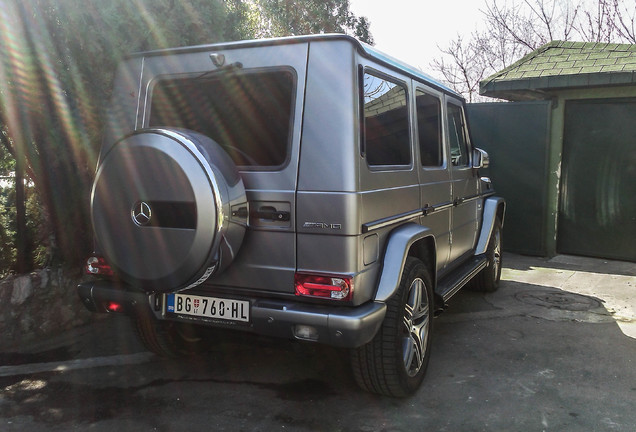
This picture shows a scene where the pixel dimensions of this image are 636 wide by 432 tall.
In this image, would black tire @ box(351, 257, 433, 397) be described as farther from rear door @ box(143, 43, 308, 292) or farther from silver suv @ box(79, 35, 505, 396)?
rear door @ box(143, 43, 308, 292)

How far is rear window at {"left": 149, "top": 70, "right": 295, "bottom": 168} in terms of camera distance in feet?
9.57

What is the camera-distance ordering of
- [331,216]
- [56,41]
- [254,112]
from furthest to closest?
[56,41]
[254,112]
[331,216]

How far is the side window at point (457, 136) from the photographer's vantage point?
4.50 metres

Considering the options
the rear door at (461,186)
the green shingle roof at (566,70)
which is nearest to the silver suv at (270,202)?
the rear door at (461,186)

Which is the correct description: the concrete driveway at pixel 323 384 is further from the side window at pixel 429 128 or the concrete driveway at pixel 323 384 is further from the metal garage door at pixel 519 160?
the metal garage door at pixel 519 160

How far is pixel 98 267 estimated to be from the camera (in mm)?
3209

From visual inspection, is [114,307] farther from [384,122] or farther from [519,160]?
[519,160]

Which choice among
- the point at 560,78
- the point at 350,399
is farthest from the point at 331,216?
the point at 560,78

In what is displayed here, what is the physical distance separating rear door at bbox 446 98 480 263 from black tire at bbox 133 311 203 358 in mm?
2172

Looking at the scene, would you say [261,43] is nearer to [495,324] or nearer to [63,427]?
[63,427]

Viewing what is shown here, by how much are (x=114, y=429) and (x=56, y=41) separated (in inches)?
121

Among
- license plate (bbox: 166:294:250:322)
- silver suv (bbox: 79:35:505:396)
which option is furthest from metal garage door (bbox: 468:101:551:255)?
license plate (bbox: 166:294:250:322)

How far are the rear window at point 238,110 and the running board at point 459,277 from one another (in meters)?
1.67

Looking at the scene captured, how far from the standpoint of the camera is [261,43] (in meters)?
2.92
